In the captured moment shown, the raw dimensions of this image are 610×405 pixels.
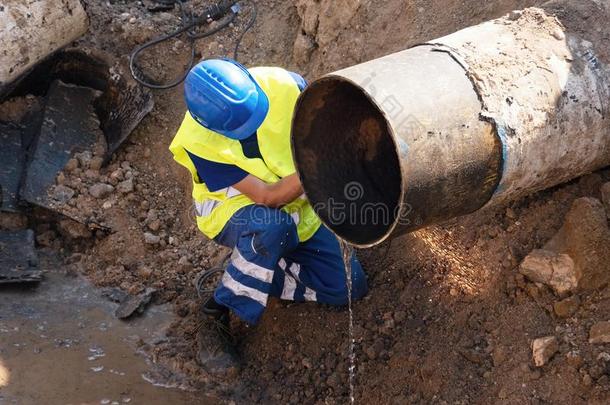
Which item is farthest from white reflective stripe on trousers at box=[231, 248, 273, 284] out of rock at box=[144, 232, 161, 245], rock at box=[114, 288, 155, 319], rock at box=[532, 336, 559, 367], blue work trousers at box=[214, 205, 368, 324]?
rock at box=[532, 336, 559, 367]

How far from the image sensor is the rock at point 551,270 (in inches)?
143

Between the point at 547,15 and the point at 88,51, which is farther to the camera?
the point at 88,51

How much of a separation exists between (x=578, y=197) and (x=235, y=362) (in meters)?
1.87

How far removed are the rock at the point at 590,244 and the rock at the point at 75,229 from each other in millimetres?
2934

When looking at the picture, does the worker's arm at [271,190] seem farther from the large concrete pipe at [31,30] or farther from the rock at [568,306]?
the large concrete pipe at [31,30]

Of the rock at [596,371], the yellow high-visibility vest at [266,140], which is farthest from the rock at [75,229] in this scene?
the rock at [596,371]

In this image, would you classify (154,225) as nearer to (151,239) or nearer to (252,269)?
(151,239)

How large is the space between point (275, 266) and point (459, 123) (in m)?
1.35

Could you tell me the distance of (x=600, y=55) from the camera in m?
3.62

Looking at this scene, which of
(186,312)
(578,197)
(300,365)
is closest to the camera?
(578,197)

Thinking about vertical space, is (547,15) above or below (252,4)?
above

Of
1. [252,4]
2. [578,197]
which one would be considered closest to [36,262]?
[252,4]

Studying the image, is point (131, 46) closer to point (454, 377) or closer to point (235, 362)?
point (235, 362)

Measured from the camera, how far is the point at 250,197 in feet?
13.1
